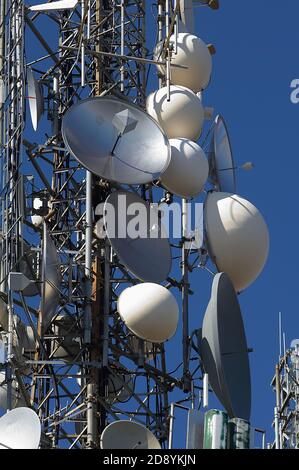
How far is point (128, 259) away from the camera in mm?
40906

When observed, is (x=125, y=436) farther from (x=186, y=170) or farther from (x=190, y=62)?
(x=190, y=62)

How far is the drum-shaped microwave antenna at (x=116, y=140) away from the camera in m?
40.8

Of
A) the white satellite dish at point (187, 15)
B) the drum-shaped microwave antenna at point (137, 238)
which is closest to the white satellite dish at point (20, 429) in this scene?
the drum-shaped microwave antenna at point (137, 238)

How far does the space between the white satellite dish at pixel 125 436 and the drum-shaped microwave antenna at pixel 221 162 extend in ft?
28.0

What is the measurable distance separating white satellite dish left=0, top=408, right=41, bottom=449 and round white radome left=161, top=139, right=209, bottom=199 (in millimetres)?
7714

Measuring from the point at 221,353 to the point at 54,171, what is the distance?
7803mm

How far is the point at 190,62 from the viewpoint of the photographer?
44719 mm

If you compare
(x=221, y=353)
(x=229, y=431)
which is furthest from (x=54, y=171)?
(x=229, y=431)

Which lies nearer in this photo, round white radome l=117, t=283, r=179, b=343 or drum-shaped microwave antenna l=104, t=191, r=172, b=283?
round white radome l=117, t=283, r=179, b=343

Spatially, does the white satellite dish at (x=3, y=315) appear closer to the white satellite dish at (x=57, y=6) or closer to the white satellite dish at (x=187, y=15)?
the white satellite dish at (x=57, y=6)

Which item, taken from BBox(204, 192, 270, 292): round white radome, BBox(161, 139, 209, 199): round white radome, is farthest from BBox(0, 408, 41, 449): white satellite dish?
BBox(161, 139, 209, 199): round white radome

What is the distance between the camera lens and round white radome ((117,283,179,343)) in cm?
3969

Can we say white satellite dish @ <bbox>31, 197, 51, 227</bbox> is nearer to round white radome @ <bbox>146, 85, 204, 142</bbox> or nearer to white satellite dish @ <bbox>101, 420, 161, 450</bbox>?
round white radome @ <bbox>146, 85, 204, 142</bbox>

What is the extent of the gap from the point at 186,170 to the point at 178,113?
1.79 meters
